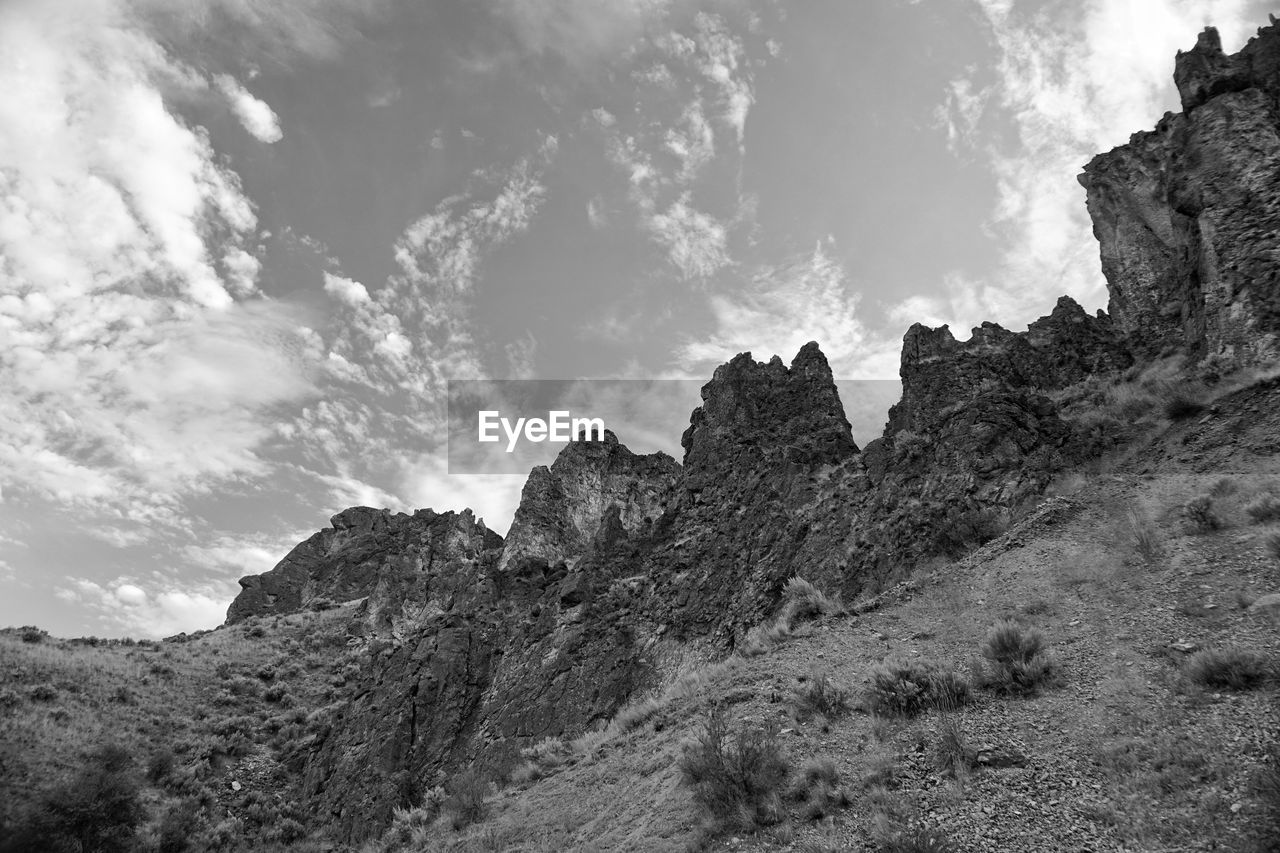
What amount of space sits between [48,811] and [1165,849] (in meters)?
29.4

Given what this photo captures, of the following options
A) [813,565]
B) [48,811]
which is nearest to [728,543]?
[813,565]

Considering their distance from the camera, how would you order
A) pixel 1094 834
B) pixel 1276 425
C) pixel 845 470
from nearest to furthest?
pixel 1094 834 < pixel 1276 425 < pixel 845 470

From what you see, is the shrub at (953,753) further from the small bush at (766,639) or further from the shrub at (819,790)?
the small bush at (766,639)

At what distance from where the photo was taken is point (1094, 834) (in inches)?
266

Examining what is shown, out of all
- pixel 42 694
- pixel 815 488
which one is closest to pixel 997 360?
pixel 815 488

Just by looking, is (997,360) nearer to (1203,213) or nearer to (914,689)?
(1203,213)

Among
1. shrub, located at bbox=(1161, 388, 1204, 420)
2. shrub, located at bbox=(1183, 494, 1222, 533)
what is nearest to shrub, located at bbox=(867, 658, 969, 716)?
shrub, located at bbox=(1183, 494, 1222, 533)

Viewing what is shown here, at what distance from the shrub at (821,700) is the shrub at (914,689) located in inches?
22.2

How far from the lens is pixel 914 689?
10.9 meters

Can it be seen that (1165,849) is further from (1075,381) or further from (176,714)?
(176,714)

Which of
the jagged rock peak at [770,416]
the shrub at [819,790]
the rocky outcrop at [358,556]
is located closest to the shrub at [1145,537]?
the shrub at [819,790]

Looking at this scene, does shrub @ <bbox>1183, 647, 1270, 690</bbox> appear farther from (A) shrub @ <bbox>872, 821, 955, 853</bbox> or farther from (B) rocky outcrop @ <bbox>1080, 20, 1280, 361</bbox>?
(B) rocky outcrop @ <bbox>1080, 20, 1280, 361</bbox>

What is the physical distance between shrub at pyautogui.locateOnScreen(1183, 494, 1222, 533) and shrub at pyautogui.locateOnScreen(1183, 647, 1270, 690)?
5.37m

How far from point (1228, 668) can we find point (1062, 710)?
6.60ft
